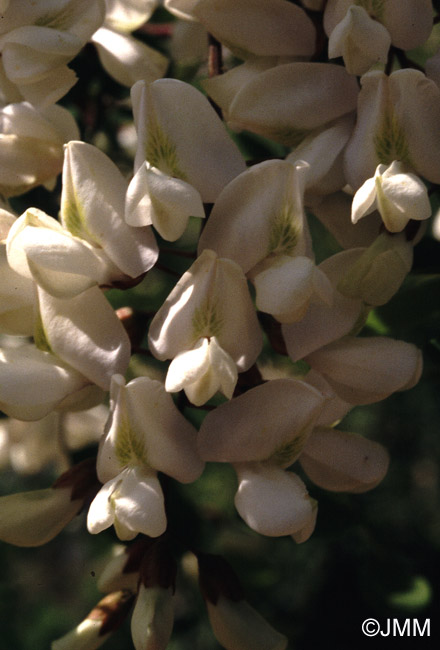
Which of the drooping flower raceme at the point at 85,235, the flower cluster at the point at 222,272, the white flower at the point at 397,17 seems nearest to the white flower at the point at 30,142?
the flower cluster at the point at 222,272

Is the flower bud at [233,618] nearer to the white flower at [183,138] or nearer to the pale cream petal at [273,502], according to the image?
the pale cream petal at [273,502]

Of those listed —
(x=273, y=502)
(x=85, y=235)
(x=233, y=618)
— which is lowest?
(x=233, y=618)

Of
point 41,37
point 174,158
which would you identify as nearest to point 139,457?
A: point 174,158

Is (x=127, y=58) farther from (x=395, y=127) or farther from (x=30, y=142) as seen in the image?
(x=395, y=127)

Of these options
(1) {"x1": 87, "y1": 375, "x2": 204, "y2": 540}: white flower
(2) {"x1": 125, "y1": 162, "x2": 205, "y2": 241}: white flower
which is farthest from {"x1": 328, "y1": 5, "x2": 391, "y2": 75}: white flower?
(1) {"x1": 87, "y1": 375, "x2": 204, "y2": 540}: white flower

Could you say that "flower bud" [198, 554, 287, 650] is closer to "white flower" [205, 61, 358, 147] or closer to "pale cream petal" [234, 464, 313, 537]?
"pale cream petal" [234, 464, 313, 537]

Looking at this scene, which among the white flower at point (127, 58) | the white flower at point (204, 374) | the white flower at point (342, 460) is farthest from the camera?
the white flower at point (127, 58)

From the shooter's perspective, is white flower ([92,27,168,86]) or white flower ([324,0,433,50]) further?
white flower ([92,27,168,86])

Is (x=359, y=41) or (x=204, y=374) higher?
(x=359, y=41)

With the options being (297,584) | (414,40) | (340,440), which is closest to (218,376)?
(340,440)
